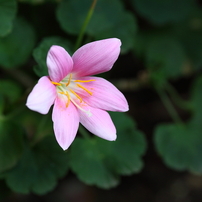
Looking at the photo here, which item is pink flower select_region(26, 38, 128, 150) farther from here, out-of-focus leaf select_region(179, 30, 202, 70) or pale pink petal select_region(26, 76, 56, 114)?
out-of-focus leaf select_region(179, 30, 202, 70)

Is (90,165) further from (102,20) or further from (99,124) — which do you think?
(102,20)

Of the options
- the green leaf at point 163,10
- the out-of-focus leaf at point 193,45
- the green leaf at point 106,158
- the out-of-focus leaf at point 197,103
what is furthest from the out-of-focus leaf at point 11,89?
the out-of-focus leaf at point 193,45

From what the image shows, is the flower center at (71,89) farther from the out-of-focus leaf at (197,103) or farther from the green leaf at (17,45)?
the out-of-focus leaf at (197,103)

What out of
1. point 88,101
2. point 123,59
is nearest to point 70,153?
point 88,101

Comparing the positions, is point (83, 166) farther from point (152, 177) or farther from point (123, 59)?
point (123, 59)

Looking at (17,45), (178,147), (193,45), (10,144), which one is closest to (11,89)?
(17,45)

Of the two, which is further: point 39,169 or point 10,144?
point 39,169
